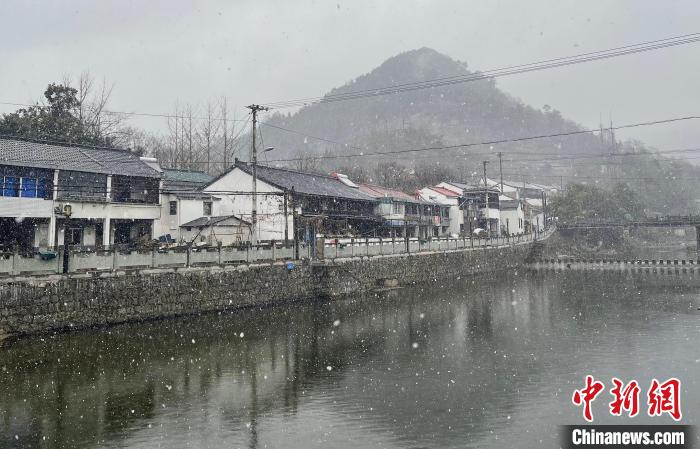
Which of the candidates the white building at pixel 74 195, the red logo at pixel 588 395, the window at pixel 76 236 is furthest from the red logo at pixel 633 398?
the window at pixel 76 236

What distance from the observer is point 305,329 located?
22.2 meters

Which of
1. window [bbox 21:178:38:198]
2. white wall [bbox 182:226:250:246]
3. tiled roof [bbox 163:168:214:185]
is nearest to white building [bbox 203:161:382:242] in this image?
white wall [bbox 182:226:250:246]

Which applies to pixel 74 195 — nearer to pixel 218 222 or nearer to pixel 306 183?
pixel 218 222

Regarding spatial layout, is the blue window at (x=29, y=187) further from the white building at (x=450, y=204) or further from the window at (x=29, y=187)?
the white building at (x=450, y=204)

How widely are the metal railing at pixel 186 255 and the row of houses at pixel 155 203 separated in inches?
53.2

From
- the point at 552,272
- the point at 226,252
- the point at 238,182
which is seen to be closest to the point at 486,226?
the point at 552,272

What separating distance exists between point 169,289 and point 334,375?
11715 mm

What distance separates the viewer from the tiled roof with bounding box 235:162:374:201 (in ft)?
131

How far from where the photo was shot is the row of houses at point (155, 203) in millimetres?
29016

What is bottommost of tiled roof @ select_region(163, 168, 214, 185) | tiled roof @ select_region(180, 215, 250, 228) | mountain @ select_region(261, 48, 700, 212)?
tiled roof @ select_region(180, 215, 250, 228)

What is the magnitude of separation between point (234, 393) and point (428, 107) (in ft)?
574

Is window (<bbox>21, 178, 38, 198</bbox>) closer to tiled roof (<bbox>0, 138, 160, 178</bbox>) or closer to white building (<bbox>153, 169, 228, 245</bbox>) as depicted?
tiled roof (<bbox>0, 138, 160, 178</bbox>)

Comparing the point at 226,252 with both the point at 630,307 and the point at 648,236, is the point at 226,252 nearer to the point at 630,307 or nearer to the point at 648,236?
the point at 630,307

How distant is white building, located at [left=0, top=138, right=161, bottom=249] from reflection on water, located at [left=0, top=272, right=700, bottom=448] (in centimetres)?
1294
